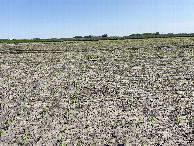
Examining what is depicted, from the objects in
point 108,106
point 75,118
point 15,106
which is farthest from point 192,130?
point 15,106

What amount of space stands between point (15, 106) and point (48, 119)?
10.6 feet

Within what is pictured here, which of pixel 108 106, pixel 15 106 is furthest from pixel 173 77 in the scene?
pixel 15 106

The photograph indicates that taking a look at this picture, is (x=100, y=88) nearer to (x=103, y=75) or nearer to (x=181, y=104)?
(x=103, y=75)

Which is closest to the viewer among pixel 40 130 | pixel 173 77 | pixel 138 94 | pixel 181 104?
pixel 40 130

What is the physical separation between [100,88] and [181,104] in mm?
6390

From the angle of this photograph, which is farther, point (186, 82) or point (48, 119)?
point (186, 82)

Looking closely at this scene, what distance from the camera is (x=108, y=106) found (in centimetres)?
1098

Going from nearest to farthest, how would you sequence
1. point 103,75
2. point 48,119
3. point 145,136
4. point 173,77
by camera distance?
point 145,136 → point 48,119 → point 173,77 → point 103,75

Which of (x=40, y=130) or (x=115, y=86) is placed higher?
(x=115, y=86)

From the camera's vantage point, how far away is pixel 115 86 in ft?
48.4

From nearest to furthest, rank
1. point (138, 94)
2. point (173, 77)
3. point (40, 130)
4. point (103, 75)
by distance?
point (40, 130), point (138, 94), point (173, 77), point (103, 75)

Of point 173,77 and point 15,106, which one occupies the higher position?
point 173,77

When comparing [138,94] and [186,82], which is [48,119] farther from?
[186,82]

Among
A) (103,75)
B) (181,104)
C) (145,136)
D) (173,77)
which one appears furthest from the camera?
(103,75)
